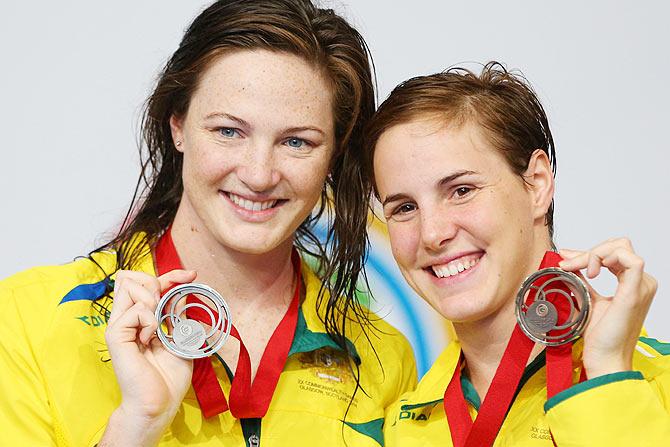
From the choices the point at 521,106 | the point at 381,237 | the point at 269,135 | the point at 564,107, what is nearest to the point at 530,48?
the point at 564,107

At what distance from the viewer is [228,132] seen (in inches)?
96.5

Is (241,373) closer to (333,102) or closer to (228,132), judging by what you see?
(228,132)

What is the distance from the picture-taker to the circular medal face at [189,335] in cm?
226

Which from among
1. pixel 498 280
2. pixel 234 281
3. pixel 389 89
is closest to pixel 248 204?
pixel 234 281

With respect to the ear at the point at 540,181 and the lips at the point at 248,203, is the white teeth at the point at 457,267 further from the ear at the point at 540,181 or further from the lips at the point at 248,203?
the lips at the point at 248,203

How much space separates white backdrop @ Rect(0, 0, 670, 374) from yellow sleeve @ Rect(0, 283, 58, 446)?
913 mm

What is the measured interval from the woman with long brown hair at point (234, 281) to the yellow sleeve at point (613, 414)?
23.2 inches

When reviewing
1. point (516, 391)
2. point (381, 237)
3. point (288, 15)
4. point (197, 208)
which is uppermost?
point (288, 15)

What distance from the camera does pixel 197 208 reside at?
8.26 feet

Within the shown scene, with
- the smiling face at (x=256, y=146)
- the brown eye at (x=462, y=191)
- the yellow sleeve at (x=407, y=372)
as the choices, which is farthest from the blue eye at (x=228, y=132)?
the yellow sleeve at (x=407, y=372)

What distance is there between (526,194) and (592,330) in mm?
377

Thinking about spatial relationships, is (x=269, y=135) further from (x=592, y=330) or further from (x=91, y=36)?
(x=91, y=36)

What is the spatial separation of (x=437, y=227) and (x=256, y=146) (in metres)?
0.41

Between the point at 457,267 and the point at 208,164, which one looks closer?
the point at 457,267
